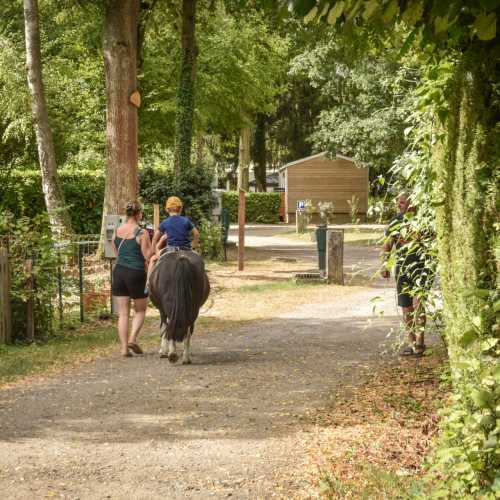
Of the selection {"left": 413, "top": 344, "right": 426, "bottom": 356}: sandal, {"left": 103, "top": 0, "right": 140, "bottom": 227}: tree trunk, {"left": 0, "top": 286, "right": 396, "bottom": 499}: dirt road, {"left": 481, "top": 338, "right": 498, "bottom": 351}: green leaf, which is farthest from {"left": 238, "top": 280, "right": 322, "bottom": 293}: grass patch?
{"left": 481, "top": 338, "right": 498, "bottom": 351}: green leaf

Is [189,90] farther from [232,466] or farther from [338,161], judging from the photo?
[338,161]

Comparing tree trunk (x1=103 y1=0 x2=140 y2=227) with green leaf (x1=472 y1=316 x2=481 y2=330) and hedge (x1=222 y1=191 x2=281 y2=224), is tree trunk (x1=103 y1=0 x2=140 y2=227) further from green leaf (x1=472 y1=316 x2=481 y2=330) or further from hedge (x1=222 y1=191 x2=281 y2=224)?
hedge (x1=222 y1=191 x2=281 y2=224)

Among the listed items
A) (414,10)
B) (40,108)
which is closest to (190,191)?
(40,108)

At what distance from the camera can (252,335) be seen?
1330 centimetres

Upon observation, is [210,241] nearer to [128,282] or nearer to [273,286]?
[273,286]

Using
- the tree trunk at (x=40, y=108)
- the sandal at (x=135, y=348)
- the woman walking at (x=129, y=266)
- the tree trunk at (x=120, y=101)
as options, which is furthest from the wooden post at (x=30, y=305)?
the tree trunk at (x=40, y=108)

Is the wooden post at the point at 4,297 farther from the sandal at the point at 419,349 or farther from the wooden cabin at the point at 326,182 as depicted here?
the wooden cabin at the point at 326,182

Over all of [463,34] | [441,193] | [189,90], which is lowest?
[441,193]

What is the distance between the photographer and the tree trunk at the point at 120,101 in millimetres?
20578

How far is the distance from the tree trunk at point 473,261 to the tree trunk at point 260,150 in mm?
59349

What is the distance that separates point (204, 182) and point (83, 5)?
7.00 meters

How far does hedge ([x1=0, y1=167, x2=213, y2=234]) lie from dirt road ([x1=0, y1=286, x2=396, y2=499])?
14.3 metres

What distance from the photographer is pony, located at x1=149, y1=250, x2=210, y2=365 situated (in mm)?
10484

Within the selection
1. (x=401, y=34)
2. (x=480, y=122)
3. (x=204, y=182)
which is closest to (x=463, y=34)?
(x=480, y=122)
